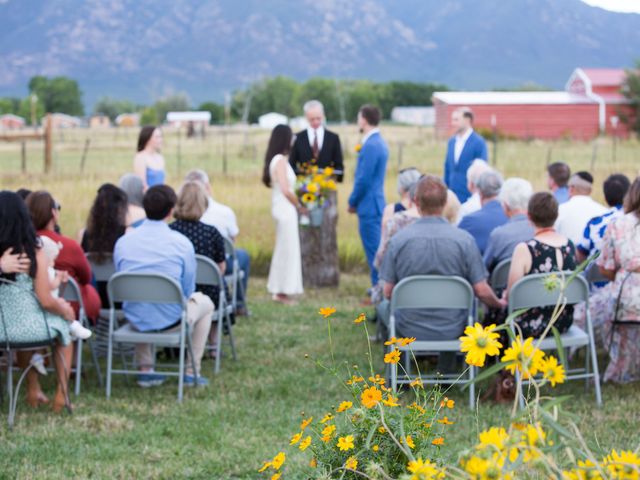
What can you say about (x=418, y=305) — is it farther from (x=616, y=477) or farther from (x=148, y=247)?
(x=616, y=477)

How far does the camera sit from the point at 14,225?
5.54m

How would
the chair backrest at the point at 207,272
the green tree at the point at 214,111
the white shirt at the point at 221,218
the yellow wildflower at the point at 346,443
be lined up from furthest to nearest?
the green tree at the point at 214,111
the white shirt at the point at 221,218
the chair backrest at the point at 207,272
the yellow wildflower at the point at 346,443

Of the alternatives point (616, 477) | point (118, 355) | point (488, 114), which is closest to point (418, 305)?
point (118, 355)

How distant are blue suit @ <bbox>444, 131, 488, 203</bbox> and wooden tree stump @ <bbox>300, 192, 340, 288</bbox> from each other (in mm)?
1451

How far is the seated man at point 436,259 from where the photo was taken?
6.27 m

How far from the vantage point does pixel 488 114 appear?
58.1 metres

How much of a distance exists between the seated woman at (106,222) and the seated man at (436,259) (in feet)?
6.81

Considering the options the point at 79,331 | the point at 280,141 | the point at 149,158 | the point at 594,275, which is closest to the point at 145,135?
the point at 149,158

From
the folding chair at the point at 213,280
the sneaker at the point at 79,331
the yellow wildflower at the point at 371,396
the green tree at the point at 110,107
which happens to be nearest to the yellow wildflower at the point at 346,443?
the yellow wildflower at the point at 371,396

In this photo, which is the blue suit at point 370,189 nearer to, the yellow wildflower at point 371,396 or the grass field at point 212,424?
the grass field at point 212,424

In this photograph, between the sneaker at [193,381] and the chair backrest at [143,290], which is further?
the sneaker at [193,381]

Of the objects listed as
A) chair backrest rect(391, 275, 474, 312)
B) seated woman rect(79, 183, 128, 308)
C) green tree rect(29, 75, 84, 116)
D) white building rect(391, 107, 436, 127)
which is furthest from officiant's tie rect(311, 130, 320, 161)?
green tree rect(29, 75, 84, 116)

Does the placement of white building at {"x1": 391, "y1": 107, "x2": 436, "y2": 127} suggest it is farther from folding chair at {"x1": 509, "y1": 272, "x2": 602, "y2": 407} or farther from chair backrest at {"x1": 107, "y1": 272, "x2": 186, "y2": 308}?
chair backrest at {"x1": 107, "y1": 272, "x2": 186, "y2": 308}

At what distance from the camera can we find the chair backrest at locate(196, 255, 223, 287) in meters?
7.16
